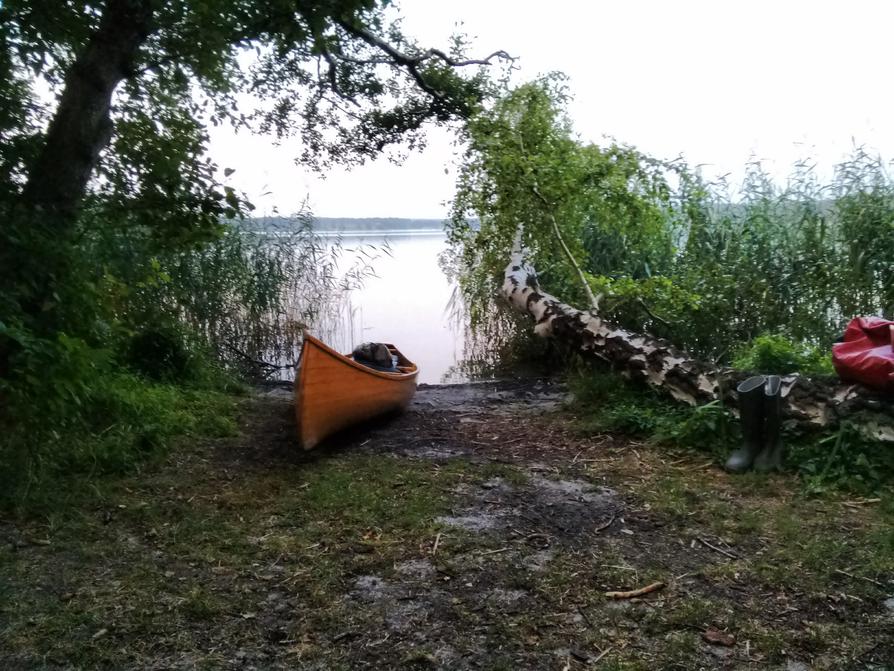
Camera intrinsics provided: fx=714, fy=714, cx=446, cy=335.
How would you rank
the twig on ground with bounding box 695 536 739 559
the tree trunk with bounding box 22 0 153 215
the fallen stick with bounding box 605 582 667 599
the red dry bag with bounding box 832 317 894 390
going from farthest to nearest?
the red dry bag with bounding box 832 317 894 390 → the tree trunk with bounding box 22 0 153 215 → the twig on ground with bounding box 695 536 739 559 → the fallen stick with bounding box 605 582 667 599

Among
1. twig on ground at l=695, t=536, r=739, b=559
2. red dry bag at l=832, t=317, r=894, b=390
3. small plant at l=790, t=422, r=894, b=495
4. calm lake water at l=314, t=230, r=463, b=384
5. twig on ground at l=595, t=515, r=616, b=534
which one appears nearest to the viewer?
twig on ground at l=695, t=536, r=739, b=559

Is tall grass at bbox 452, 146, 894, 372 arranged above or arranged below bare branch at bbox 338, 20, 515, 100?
below

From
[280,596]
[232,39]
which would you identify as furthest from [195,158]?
[280,596]

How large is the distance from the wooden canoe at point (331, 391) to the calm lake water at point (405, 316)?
9.35ft

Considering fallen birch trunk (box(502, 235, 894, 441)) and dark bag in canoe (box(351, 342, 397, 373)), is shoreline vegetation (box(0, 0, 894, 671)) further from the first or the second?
dark bag in canoe (box(351, 342, 397, 373))

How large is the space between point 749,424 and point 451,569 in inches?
81.2

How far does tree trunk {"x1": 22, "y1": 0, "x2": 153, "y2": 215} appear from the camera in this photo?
3.16 meters

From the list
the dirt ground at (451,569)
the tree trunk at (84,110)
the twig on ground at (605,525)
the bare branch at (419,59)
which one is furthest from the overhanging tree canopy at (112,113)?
the bare branch at (419,59)

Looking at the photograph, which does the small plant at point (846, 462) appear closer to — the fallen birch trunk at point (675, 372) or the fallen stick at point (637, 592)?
the fallen birch trunk at point (675, 372)

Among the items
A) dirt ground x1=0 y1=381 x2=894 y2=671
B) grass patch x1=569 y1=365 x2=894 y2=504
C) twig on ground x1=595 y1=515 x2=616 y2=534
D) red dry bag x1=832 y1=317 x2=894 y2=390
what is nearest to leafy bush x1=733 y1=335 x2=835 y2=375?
grass patch x1=569 y1=365 x2=894 y2=504

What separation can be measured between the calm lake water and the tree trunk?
5024 millimetres

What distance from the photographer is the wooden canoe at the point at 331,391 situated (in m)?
4.66

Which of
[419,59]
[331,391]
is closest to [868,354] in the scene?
[331,391]

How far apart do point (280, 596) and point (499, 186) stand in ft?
14.9
